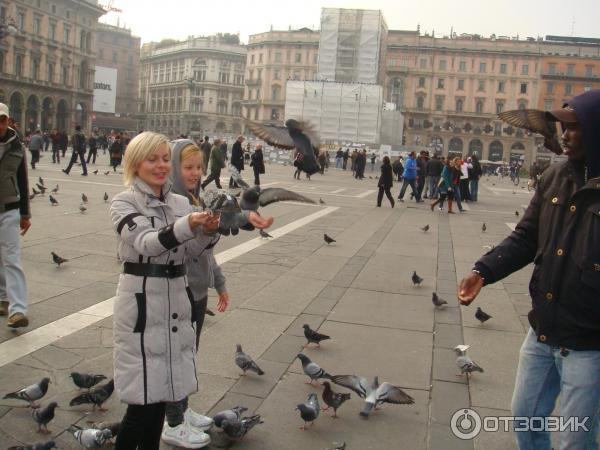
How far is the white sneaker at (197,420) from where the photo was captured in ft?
11.5

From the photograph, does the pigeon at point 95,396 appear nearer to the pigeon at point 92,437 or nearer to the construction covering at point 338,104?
the pigeon at point 92,437

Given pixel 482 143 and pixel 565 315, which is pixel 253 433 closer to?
pixel 565 315

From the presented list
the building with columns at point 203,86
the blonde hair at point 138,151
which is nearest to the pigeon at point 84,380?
the blonde hair at point 138,151

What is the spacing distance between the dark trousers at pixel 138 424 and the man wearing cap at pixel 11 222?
2592 mm

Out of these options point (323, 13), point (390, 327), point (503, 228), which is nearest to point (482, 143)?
point (323, 13)

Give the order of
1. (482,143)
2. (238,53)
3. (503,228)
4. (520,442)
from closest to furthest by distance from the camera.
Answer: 1. (520,442)
2. (503,228)
3. (482,143)
4. (238,53)

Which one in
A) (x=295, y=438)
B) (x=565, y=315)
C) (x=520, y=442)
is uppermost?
(x=565, y=315)

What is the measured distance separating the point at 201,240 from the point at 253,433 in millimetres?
1408

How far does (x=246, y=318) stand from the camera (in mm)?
5855

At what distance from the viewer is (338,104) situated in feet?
151

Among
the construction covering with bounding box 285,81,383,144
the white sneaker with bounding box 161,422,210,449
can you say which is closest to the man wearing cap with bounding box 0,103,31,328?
the white sneaker with bounding box 161,422,210,449

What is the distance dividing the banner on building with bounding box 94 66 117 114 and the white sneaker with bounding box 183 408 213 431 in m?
89.0

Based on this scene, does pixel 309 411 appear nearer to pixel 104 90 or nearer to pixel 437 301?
pixel 437 301

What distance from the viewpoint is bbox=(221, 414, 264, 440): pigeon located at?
11.2ft
